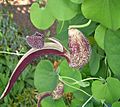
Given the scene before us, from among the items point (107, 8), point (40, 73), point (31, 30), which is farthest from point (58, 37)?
point (31, 30)

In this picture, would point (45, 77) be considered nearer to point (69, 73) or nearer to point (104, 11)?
point (69, 73)

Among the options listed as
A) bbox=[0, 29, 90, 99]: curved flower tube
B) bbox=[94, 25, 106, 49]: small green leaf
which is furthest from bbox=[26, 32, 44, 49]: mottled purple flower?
bbox=[94, 25, 106, 49]: small green leaf

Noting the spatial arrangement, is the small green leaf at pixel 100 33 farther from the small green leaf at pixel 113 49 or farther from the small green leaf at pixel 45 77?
the small green leaf at pixel 45 77

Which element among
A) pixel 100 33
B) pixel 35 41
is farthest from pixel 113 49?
pixel 35 41

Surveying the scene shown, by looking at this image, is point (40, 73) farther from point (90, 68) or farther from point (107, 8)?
point (107, 8)

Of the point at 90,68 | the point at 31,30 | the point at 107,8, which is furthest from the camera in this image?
the point at 31,30
